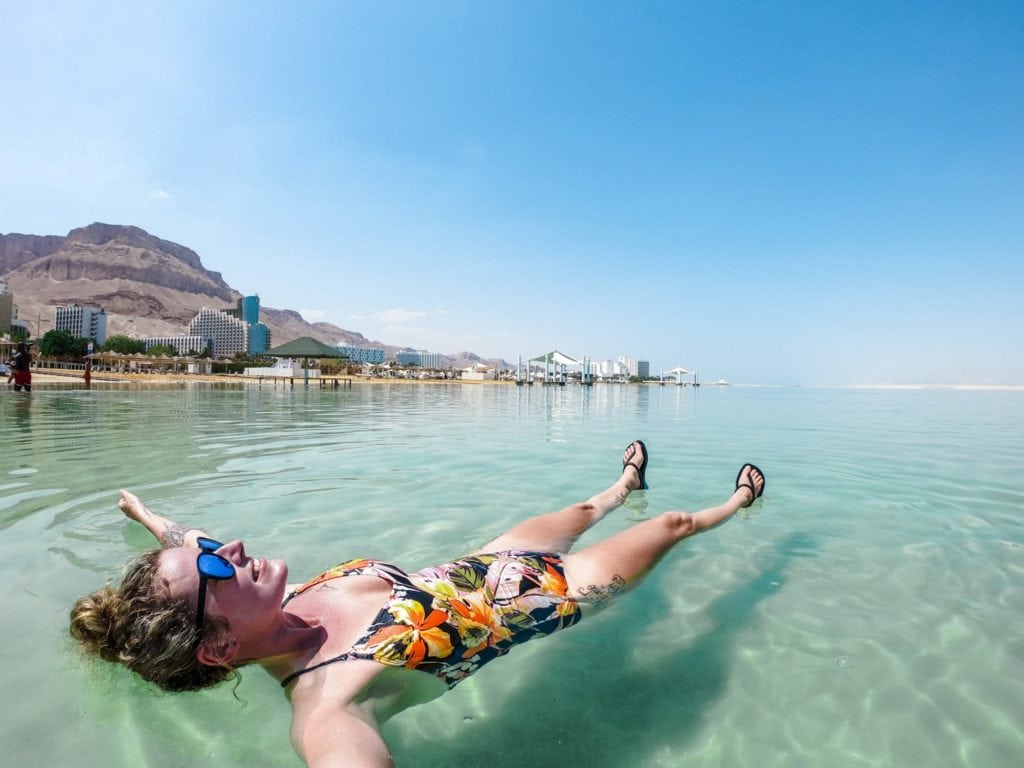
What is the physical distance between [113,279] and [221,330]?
50993mm

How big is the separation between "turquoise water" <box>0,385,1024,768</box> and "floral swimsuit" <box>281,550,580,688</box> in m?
0.23

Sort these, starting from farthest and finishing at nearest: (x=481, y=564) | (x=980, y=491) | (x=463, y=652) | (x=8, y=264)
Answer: (x=8, y=264), (x=980, y=491), (x=481, y=564), (x=463, y=652)

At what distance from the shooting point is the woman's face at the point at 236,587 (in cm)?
128

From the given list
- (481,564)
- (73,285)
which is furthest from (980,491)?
(73,285)

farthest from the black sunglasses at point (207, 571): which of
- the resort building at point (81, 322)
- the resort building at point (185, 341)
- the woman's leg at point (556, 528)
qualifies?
the resort building at point (185, 341)

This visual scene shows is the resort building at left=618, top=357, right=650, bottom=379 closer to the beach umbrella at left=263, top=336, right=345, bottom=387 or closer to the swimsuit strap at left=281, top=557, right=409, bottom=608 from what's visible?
the beach umbrella at left=263, top=336, right=345, bottom=387

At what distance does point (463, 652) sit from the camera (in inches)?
59.9

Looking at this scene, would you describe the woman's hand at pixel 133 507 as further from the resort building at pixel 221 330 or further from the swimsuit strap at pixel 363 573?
the resort building at pixel 221 330

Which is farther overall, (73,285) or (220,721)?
(73,285)

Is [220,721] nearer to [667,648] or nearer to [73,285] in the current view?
[667,648]

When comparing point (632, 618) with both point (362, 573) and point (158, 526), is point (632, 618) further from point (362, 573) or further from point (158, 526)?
point (158, 526)

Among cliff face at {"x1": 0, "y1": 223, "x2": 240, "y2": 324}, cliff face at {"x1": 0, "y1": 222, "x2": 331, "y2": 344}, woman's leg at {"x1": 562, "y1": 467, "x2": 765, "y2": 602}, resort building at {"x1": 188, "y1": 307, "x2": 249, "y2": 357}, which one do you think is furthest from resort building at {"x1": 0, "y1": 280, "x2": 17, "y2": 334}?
cliff face at {"x1": 0, "y1": 223, "x2": 240, "y2": 324}

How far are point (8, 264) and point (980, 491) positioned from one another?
249546mm

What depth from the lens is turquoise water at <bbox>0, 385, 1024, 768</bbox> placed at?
1.49 metres
